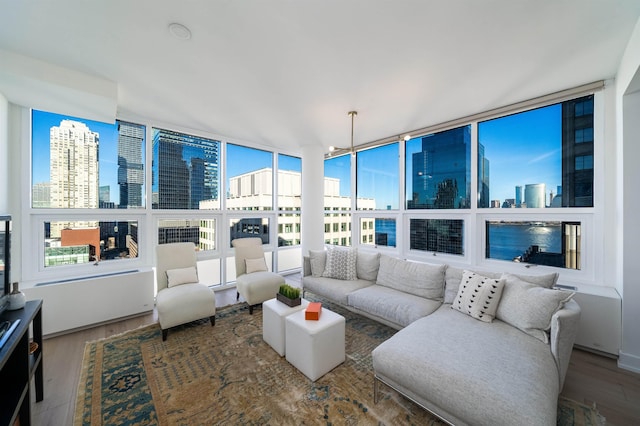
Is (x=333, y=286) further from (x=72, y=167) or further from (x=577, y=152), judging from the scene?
(x=72, y=167)

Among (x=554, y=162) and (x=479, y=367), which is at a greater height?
(x=554, y=162)

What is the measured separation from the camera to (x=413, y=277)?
293 centimetres

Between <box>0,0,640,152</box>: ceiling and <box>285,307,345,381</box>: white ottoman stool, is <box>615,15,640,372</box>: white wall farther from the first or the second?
<box>285,307,345,381</box>: white ottoman stool

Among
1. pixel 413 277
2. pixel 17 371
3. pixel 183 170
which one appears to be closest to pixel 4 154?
pixel 183 170

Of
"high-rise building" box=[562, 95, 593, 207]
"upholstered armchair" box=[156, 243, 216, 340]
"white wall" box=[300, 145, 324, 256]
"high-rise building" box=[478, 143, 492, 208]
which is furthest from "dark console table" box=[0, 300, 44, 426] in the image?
"high-rise building" box=[562, 95, 593, 207]

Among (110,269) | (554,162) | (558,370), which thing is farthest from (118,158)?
(554,162)

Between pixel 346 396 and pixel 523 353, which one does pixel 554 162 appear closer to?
pixel 523 353

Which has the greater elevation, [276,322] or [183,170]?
[183,170]

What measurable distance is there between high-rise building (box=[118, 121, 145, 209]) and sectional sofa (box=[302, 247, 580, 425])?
3479 mm

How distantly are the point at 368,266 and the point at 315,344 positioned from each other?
5.64ft

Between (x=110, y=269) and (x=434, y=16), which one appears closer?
(x=434, y=16)

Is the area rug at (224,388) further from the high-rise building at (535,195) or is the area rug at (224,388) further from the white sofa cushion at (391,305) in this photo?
the high-rise building at (535,195)

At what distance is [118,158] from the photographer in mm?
3463

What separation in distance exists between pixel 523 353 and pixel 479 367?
441mm
